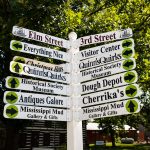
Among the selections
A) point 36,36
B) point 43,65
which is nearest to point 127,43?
point 43,65

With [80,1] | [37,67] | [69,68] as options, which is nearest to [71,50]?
[69,68]

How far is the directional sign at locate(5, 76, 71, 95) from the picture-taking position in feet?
17.0

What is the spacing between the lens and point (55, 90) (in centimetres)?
574

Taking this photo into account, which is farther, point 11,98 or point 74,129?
point 74,129

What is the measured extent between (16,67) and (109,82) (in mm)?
1524

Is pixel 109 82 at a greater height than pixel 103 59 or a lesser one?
lesser

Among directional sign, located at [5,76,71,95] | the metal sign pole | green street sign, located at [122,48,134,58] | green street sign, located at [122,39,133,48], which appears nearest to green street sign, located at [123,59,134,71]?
green street sign, located at [122,48,134,58]

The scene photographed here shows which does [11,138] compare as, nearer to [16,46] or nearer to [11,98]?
[16,46]

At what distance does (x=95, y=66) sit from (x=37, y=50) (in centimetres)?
104

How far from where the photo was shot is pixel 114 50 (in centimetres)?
563

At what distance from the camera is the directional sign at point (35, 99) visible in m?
5.07

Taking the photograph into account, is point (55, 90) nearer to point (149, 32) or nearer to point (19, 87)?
point (19, 87)

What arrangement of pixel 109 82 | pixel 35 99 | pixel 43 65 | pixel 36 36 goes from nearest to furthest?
pixel 35 99
pixel 109 82
pixel 43 65
pixel 36 36

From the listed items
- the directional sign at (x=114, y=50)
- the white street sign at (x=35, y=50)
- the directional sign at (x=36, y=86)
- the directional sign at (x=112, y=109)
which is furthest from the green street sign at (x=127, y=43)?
the directional sign at (x=36, y=86)
